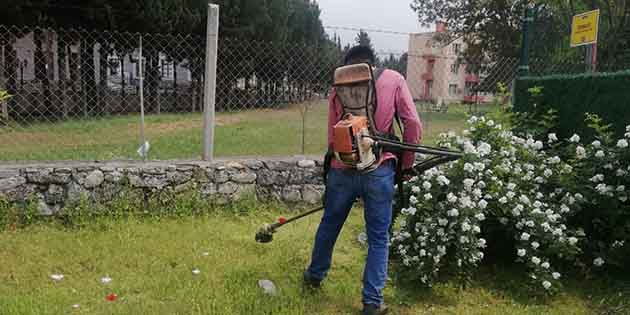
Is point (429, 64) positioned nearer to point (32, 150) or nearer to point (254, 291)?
point (254, 291)

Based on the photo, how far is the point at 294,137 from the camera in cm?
614

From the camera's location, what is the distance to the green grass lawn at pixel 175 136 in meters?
5.12

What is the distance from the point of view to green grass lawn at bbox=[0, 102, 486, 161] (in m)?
5.12

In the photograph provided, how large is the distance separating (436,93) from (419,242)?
10.3 ft

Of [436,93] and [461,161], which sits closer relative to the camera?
[461,161]

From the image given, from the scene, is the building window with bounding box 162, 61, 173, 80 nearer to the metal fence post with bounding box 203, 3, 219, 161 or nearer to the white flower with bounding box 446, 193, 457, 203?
the metal fence post with bounding box 203, 3, 219, 161

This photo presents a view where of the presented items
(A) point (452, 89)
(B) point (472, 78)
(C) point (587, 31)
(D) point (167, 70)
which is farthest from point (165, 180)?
(B) point (472, 78)

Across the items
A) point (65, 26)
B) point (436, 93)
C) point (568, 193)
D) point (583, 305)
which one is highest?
point (65, 26)

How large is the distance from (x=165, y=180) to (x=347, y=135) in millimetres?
2629

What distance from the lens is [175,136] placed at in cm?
630

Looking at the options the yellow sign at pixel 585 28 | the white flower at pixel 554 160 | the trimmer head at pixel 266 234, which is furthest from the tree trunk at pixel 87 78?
the yellow sign at pixel 585 28

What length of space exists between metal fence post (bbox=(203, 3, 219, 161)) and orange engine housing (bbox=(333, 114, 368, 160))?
7.94ft

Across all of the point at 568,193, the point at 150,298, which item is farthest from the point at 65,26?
the point at 568,193

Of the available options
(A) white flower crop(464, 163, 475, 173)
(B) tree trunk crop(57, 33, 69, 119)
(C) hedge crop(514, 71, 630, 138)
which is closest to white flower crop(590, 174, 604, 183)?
(C) hedge crop(514, 71, 630, 138)
